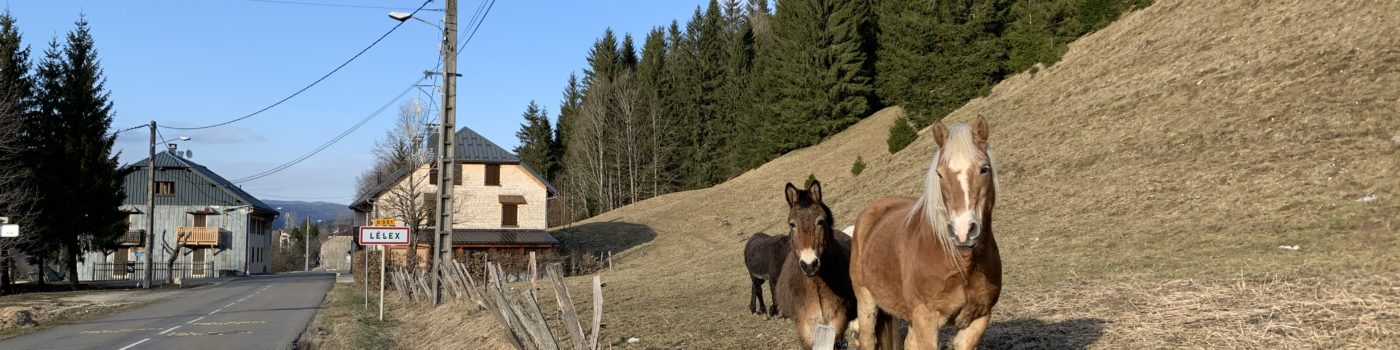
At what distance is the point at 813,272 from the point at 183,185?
72213mm

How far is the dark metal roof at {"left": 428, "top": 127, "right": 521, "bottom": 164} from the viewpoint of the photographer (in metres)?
53.6

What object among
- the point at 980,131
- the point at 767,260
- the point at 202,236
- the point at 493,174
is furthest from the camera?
the point at 202,236

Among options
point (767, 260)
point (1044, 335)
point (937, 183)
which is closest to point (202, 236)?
point (767, 260)

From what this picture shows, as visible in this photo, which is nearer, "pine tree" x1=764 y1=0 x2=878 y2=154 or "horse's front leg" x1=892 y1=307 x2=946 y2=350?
"horse's front leg" x1=892 y1=307 x2=946 y2=350

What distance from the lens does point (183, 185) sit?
225 ft

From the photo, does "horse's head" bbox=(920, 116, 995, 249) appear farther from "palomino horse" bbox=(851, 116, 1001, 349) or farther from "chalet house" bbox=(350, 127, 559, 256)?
"chalet house" bbox=(350, 127, 559, 256)

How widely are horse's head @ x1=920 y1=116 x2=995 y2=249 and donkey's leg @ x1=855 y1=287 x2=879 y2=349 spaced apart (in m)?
1.46

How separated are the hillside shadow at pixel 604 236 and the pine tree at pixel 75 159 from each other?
21.1 m

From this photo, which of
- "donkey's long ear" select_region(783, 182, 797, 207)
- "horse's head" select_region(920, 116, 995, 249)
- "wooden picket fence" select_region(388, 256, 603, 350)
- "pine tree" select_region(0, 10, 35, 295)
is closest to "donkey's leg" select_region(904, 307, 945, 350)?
"horse's head" select_region(920, 116, 995, 249)

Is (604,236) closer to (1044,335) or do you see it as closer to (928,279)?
(1044,335)

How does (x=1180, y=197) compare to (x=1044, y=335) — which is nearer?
(x=1044, y=335)

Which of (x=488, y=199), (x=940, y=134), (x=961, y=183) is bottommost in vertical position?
(x=961, y=183)

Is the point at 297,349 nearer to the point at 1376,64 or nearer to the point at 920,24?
the point at 1376,64

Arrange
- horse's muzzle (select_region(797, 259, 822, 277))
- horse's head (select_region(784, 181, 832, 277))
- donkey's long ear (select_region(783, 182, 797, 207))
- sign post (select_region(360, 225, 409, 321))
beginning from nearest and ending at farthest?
horse's muzzle (select_region(797, 259, 822, 277)) < horse's head (select_region(784, 181, 832, 277)) < donkey's long ear (select_region(783, 182, 797, 207)) < sign post (select_region(360, 225, 409, 321))
